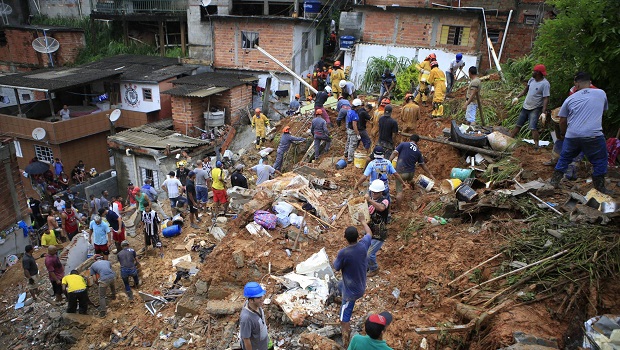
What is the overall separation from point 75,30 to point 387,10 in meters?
18.7

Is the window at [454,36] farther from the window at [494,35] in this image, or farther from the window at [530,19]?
the window at [530,19]

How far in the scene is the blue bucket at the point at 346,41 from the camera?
18.5 m

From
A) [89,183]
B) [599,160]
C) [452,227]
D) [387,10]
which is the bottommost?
[89,183]

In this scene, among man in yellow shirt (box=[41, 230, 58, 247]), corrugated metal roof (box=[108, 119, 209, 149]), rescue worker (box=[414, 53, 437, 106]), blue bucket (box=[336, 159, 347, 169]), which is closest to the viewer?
blue bucket (box=[336, 159, 347, 169])

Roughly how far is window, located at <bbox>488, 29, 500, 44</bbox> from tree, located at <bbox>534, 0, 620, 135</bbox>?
9612mm

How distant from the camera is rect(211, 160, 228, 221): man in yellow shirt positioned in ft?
33.8

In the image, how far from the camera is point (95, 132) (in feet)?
60.9

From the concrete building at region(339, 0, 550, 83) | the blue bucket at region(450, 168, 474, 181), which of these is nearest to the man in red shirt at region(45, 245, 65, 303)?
the blue bucket at region(450, 168, 474, 181)

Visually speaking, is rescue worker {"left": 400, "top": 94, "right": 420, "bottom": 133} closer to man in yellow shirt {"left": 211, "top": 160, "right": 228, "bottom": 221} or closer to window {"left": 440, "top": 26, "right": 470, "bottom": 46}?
man in yellow shirt {"left": 211, "top": 160, "right": 228, "bottom": 221}

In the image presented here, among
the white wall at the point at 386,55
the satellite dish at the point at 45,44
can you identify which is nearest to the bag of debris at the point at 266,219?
the white wall at the point at 386,55

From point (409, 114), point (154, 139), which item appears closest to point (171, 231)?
point (154, 139)

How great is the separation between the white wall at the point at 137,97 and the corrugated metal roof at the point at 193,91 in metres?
2.01

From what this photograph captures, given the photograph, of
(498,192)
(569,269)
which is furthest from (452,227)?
(569,269)

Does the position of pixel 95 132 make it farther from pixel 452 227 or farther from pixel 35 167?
pixel 452 227
